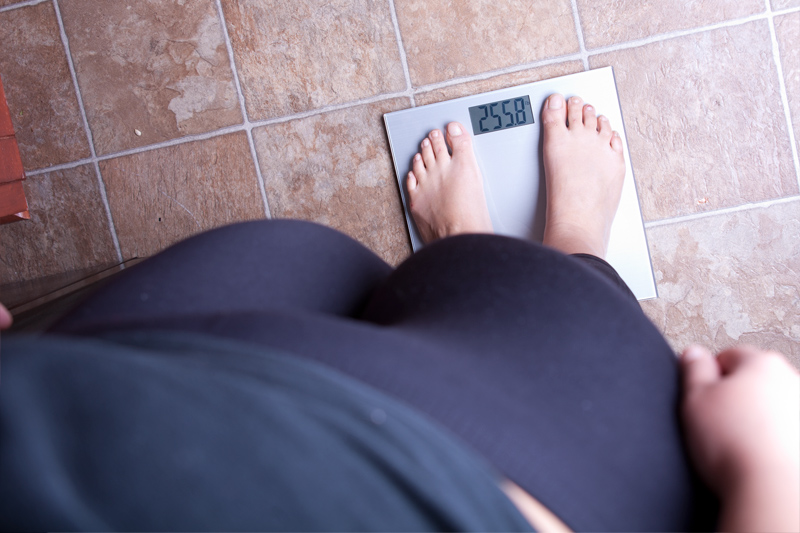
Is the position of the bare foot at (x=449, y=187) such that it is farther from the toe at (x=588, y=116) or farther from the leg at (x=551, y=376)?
the leg at (x=551, y=376)

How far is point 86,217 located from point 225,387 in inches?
42.2

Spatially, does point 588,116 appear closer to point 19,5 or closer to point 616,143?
point 616,143

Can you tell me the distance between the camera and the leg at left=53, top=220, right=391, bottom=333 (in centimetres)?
48

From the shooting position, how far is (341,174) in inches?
44.5

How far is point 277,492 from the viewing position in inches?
11.6

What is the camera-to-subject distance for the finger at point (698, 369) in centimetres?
45

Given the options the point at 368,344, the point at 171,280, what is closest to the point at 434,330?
the point at 368,344

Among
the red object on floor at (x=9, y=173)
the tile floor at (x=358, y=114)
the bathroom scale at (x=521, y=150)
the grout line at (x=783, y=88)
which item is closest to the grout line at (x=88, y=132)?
the tile floor at (x=358, y=114)

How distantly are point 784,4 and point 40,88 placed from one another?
1444 mm

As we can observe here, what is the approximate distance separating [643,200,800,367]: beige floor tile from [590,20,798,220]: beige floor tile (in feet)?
0.15

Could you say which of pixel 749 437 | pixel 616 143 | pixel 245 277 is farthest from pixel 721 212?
pixel 245 277

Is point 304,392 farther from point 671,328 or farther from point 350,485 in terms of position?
point 671,328

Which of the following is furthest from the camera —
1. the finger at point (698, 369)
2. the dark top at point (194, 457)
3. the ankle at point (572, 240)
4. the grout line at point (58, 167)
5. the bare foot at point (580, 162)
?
the grout line at point (58, 167)

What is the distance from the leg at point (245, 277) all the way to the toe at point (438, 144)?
0.57 metres
